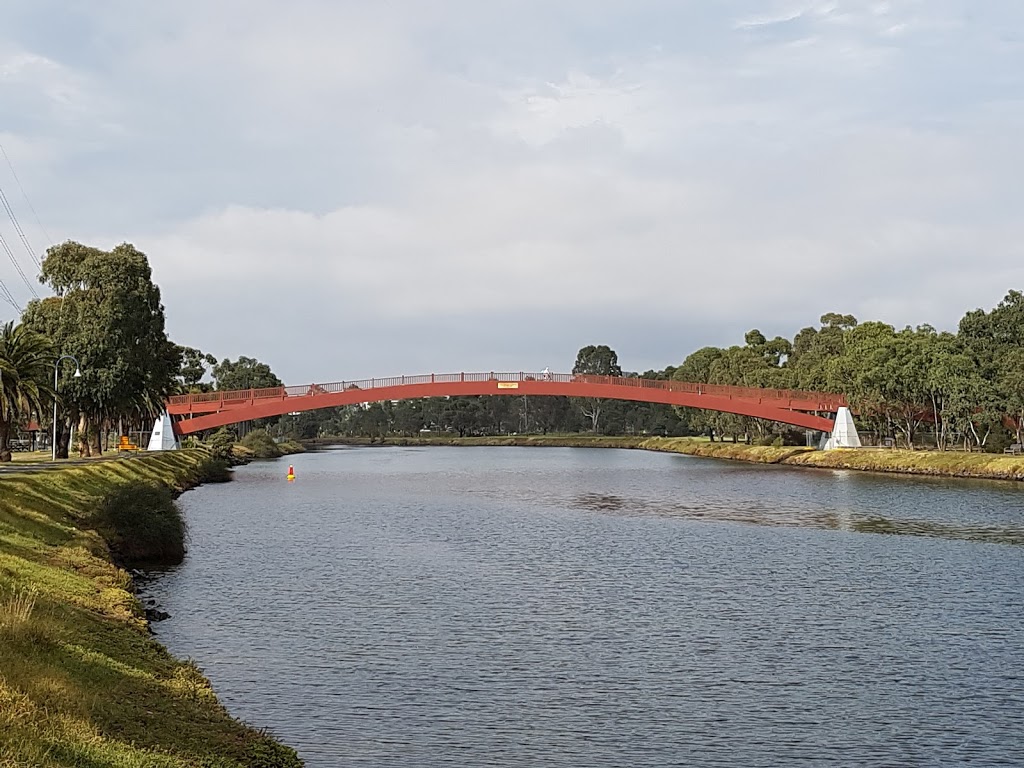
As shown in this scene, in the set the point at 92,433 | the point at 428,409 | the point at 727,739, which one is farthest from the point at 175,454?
the point at 428,409

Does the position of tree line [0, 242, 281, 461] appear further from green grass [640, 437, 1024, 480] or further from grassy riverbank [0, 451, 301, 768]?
green grass [640, 437, 1024, 480]

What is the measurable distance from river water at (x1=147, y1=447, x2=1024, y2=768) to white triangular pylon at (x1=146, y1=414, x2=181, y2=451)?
35.1 meters

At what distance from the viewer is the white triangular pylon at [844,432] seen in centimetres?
8862

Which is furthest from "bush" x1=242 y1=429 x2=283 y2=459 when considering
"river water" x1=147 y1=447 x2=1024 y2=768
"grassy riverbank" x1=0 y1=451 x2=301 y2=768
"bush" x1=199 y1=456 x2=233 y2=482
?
"grassy riverbank" x1=0 y1=451 x2=301 y2=768

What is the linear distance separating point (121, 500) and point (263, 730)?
1884cm

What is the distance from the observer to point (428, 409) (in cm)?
19150

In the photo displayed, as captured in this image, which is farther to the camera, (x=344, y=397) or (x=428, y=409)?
(x=428, y=409)

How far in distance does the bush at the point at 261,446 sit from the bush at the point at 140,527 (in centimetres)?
9069

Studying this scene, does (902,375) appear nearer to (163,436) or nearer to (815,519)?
(815,519)

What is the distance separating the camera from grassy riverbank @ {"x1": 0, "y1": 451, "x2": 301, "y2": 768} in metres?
10.9

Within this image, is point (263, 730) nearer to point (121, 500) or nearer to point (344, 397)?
point (121, 500)

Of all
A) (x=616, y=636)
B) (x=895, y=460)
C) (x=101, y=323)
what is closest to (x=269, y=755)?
(x=616, y=636)

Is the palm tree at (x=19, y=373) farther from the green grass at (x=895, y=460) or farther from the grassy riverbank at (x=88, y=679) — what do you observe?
the green grass at (x=895, y=460)

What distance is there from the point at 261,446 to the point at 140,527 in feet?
312
